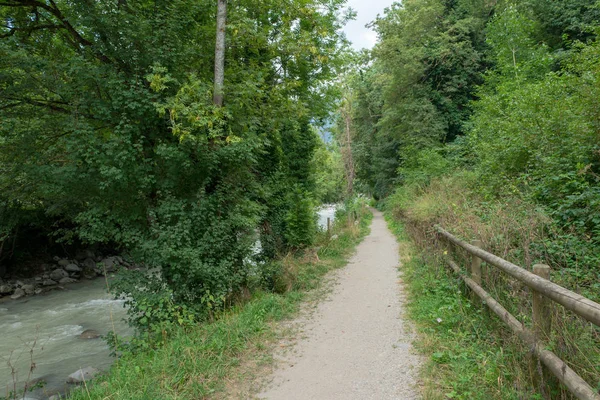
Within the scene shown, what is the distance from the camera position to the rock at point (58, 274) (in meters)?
14.2

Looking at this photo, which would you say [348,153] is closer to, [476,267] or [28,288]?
[28,288]

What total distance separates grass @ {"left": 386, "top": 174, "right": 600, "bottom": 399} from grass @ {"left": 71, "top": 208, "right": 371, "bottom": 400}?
2.22 m

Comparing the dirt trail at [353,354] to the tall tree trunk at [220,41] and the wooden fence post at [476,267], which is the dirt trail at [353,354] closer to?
the wooden fence post at [476,267]

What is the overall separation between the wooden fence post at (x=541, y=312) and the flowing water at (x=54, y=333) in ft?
19.0

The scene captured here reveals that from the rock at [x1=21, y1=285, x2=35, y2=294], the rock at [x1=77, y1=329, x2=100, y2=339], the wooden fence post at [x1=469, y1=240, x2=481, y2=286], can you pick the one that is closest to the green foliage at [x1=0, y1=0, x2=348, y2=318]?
the rock at [x1=77, y1=329, x2=100, y2=339]

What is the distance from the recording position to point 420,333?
15.8ft

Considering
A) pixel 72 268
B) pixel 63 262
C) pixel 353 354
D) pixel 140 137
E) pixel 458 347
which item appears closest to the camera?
pixel 458 347

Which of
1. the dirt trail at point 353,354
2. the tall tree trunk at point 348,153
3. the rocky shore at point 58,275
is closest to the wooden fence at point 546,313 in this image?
the dirt trail at point 353,354

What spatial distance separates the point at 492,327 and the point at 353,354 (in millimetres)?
1788

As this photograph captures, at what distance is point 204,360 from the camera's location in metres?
4.11

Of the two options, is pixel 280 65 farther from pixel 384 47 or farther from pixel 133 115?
pixel 384 47

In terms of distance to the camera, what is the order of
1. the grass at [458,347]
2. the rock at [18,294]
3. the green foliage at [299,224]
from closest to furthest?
the grass at [458,347] → the green foliage at [299,224] → the rock at [18,294]

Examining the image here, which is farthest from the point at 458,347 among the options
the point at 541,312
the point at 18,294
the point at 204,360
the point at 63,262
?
the point at 63,262

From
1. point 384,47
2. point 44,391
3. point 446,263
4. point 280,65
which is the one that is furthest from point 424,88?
point 44,391
